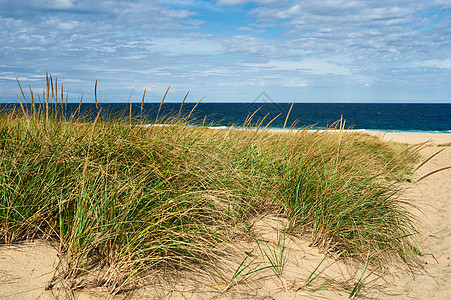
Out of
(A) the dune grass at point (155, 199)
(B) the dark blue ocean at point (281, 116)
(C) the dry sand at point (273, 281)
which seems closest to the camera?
(C) the dry sand at point (273, 281)

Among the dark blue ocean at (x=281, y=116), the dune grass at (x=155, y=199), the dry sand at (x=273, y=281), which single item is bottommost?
the dry sand at (x=273, y=281)

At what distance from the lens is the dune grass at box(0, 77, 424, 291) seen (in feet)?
6.66

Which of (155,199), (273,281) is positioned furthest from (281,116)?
(155,199)

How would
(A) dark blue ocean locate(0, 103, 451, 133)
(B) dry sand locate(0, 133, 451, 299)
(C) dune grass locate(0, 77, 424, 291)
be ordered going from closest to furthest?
(B) dry sand locate(0, 133, 451, 299)
(C) dune grass locate(0, 77, 424, 291)
(A) dark blue ocean locate(0, 103, 451, 133)

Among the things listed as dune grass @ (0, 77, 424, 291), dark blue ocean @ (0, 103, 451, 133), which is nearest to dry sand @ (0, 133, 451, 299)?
dune grass @ (0, 77, 424, 291)

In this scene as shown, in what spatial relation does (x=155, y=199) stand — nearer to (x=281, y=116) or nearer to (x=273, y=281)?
(x=273, y=281)

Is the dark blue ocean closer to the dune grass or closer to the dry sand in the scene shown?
the dune grass

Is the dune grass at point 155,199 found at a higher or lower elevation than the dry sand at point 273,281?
higher

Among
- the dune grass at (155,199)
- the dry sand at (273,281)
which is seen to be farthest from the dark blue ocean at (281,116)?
the dry sand at (273,281)

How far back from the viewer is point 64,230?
224cm

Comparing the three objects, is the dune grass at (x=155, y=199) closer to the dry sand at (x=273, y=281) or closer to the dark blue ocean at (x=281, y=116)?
the dry sand at (x=273, y=281)

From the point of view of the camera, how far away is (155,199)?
2.29m

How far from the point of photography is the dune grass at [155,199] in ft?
6.66

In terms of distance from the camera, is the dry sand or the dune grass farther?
the dune grass
